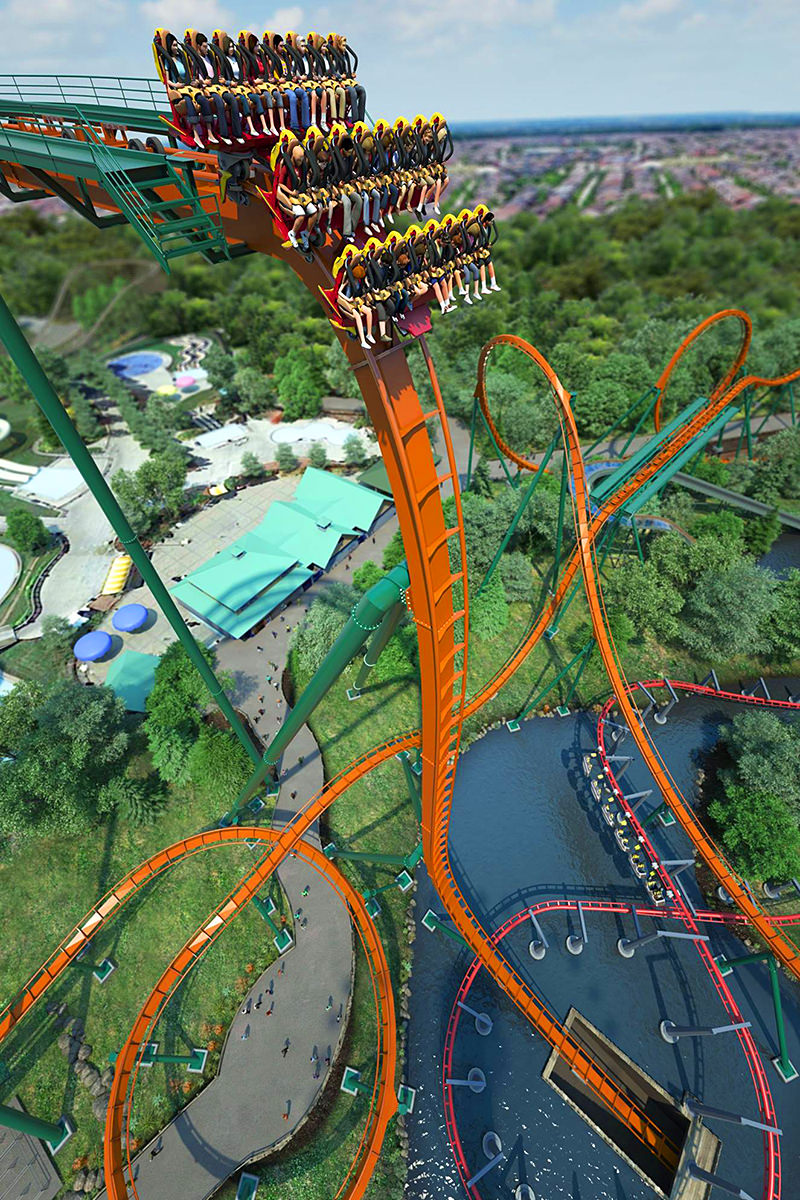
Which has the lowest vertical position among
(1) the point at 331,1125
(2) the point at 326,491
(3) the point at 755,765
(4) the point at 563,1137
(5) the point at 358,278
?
(4) the point at 563,1137

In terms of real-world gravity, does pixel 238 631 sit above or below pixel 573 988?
above

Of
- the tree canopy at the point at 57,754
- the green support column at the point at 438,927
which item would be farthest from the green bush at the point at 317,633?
the green support column at the point at 438,927

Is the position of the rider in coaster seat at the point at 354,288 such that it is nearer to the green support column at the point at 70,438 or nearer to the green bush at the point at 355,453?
the green support column at the point at 70,438

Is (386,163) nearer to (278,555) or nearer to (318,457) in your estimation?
(278,555)

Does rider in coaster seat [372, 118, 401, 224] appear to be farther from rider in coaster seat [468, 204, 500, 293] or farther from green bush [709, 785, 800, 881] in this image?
green bush [709, 785, 800, 881]

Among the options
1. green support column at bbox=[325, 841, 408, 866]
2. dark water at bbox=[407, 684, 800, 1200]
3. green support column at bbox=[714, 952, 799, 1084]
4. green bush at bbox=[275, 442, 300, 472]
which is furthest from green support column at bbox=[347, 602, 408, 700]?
green bush at bbox=[275, 442, 300, 472]

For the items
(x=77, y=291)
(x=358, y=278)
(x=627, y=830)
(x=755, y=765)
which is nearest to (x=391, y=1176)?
(x=627, y=830)

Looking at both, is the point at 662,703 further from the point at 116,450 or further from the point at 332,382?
the point at 116,450
